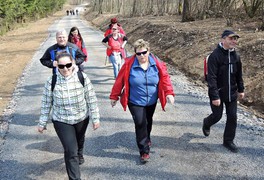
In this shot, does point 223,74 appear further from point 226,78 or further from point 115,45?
point 115,45

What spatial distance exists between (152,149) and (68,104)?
195 centimetres

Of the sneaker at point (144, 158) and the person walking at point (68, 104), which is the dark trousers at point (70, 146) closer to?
the person walking at point (68, 104)

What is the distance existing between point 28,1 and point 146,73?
2356 inches

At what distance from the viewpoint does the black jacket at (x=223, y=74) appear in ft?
15.5

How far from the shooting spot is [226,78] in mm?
4820

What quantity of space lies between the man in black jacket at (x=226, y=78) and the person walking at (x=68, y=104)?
194 centimetres

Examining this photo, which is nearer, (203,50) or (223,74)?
(223,74)

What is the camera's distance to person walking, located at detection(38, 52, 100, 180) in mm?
3820

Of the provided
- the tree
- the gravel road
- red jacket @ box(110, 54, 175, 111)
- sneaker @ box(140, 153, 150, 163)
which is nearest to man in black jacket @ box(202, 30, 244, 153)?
the gravel road

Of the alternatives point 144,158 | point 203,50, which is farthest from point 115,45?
point 144,158

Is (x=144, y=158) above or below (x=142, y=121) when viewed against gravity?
below

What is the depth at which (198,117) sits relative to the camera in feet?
21.9

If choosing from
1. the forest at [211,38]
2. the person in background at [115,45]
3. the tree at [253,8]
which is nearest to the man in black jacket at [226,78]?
the forest at [211,38]

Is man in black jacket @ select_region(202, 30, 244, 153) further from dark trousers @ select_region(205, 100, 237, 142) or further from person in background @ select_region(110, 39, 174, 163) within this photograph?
person in background @ select_region(110, 39, 174, 163)
